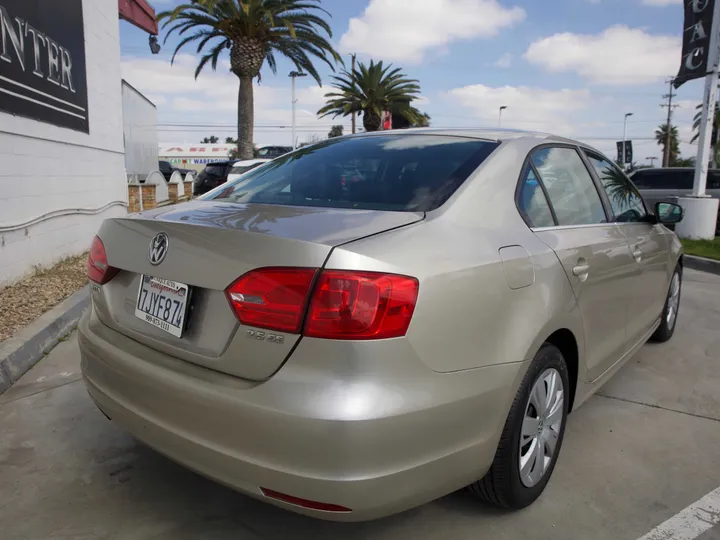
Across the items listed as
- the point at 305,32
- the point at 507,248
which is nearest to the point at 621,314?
the point at 507,248

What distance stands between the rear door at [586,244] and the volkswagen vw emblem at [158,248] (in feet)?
4.68

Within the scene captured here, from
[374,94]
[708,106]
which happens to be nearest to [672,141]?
[374,94]

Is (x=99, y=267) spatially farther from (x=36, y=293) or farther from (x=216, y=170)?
(x=216, y=170)

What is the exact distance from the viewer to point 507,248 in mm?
2162

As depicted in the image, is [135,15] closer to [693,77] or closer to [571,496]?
[693,77]

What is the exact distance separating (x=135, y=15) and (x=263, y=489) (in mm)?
12159

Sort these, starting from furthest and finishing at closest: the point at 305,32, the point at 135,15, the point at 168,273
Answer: the point at 305,32
the point at 135,15
the point at 168,273

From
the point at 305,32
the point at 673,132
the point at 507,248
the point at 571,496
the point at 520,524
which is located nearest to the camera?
the point at 507,248

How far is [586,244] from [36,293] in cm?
477

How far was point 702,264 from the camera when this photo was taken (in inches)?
336

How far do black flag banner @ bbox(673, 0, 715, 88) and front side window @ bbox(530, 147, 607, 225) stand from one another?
9329 mm

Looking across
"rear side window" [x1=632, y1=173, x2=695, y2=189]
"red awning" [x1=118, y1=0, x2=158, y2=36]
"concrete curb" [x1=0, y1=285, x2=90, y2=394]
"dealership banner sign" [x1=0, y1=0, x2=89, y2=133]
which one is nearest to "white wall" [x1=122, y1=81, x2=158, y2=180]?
"red awning" [x1=118, y1=0, x2=158, y2=36]

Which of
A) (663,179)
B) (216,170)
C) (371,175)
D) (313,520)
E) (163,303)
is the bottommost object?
(313,520)

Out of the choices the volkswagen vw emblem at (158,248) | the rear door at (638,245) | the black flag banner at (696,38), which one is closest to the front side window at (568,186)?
the rear door at (638,245)
